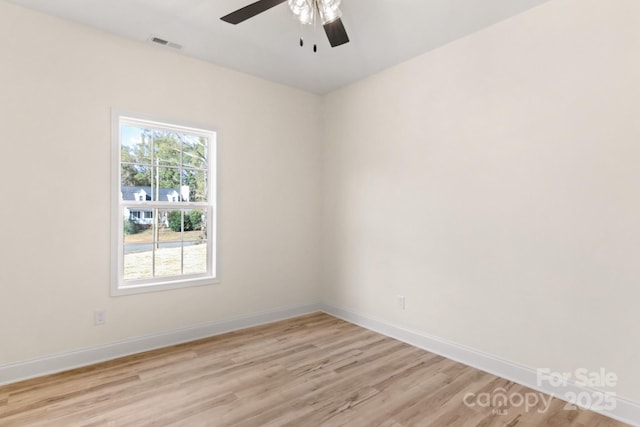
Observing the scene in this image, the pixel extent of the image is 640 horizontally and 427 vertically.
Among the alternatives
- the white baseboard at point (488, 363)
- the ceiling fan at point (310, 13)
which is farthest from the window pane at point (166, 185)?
the white baseboard at point (488, 363)

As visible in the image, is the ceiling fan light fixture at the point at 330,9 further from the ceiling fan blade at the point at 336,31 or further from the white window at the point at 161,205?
the white window at the point at 161,205

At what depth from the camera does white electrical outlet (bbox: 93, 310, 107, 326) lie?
9.46 feet

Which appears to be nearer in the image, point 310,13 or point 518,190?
point 310,13

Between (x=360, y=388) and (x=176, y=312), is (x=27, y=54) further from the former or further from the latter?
(x=360, y=388)

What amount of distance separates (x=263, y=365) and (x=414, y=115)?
2767 millimetres

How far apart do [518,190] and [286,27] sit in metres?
2.35

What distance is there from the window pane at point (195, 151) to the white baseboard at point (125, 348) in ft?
5.60

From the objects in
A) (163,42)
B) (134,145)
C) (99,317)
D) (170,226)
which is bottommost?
(99,317)

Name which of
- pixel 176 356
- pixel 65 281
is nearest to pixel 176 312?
pixel 176 356

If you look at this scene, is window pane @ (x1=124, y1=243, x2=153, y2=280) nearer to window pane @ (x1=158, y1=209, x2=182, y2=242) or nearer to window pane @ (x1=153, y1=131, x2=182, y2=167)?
window pane @ (x1=158, y1=209, x2=182, y2=242)

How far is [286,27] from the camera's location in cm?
286

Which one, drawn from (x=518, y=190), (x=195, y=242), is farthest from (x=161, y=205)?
(x=518, y=190)

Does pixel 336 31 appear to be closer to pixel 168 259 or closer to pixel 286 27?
pixel 286 27

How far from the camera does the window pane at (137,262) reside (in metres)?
3.13
